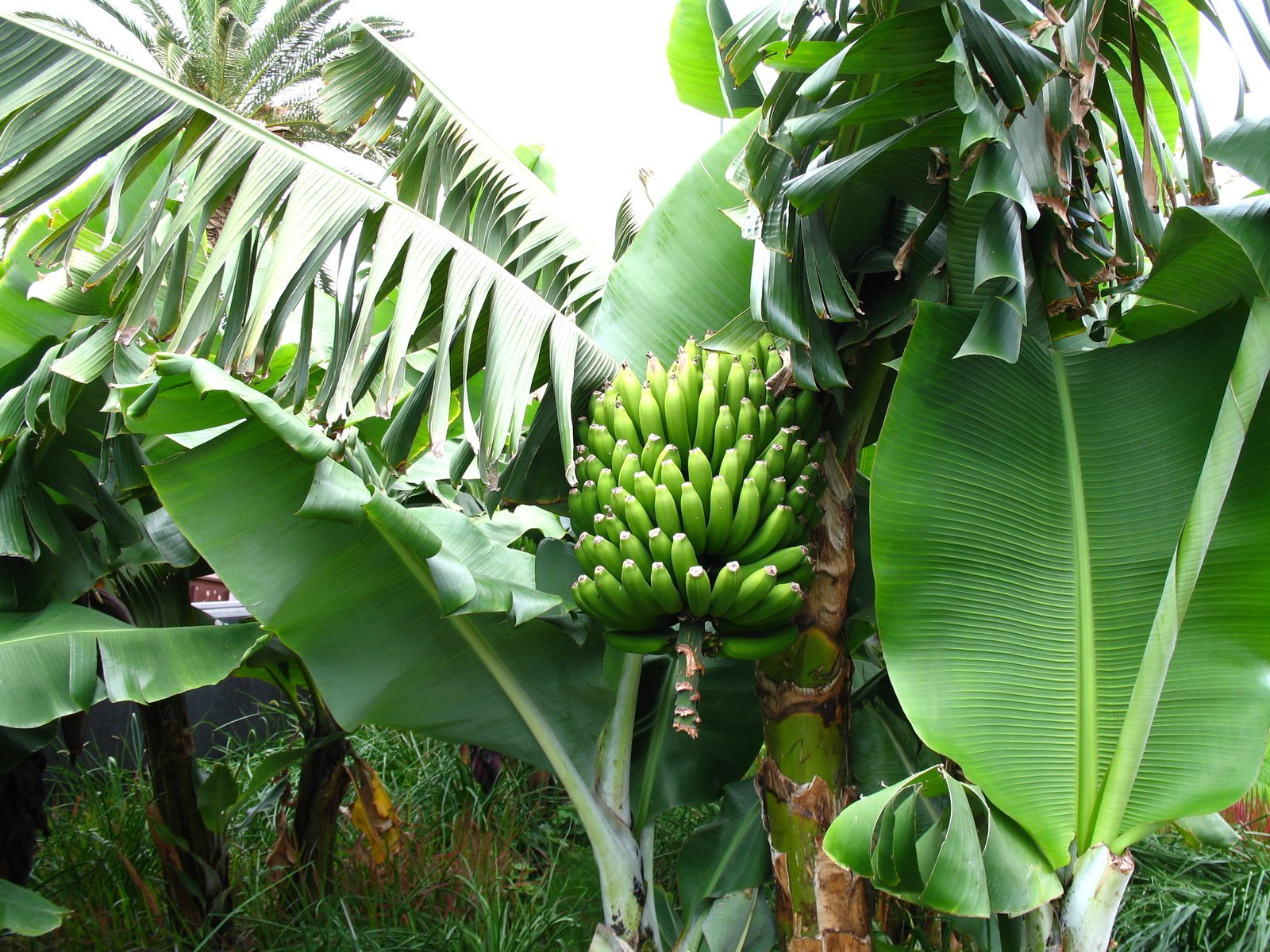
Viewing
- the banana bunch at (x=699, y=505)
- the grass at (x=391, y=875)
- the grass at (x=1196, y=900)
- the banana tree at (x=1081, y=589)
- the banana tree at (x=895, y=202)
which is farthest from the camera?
the grass at (x=391, y=875)

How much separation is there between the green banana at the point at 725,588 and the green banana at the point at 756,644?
0.32ft

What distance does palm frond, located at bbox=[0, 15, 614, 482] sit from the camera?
6.00 feet

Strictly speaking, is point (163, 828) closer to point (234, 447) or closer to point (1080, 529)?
point (234, 447)

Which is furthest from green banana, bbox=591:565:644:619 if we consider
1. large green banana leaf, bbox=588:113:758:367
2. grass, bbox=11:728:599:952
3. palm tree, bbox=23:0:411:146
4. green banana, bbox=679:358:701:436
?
palm tree, bbox=23:0:411:146

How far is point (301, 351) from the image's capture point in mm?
1983

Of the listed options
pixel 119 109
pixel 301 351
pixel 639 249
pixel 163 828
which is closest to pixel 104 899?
pixel 163 828

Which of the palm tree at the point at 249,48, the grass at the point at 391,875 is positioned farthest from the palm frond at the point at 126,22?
the grass at the point at 391,875

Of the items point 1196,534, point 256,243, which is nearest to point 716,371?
point 1196,534

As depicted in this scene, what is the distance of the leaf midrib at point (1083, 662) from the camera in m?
1.67

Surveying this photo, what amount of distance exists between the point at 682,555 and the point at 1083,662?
2.57 ft

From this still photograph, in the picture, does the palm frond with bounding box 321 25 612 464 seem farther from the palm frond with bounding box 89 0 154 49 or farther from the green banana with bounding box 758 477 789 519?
the palm frond with bounding box 89 0 154 49

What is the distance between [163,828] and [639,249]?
2432mm

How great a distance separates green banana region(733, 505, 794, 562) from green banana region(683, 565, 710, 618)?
10 centimetres

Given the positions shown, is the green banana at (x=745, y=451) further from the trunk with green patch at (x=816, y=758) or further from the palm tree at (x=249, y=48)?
the palm tree at (x=249, y=48)
